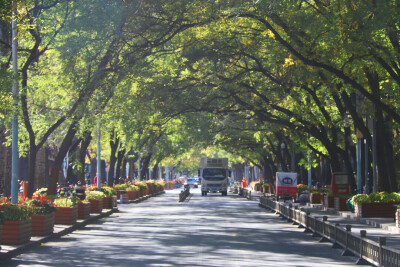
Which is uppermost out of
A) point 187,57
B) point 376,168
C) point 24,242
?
point 187,57

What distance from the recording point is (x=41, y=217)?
67.1 feet

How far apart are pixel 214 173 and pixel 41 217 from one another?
53562 millimetres

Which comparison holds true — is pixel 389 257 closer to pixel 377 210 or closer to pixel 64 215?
pixel 64 215

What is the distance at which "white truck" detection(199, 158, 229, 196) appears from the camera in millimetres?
72938

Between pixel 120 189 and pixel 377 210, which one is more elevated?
pixel 120 189

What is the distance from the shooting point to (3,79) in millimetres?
19219

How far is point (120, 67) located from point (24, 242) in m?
10.5

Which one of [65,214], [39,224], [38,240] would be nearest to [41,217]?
[39,224]

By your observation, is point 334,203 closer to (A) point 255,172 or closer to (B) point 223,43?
(B) point 223,43

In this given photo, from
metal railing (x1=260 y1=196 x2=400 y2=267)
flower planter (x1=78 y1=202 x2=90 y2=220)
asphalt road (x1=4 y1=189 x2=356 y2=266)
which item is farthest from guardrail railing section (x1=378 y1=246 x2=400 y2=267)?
flower planter (x1=78 y1=202 x2=90 y2=220)

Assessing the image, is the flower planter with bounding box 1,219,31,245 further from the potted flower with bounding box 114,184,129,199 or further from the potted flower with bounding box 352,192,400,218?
the potted flower with bounding box 114,184,129,199

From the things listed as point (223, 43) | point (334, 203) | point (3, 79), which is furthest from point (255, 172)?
point (3, 79)

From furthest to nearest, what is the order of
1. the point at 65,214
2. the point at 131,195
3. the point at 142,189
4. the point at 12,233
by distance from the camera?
1. the point at 142,189
2. the point at 131,195
3. the point at 65,214
4. the point at 12,233

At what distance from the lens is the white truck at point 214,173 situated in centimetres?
7294
